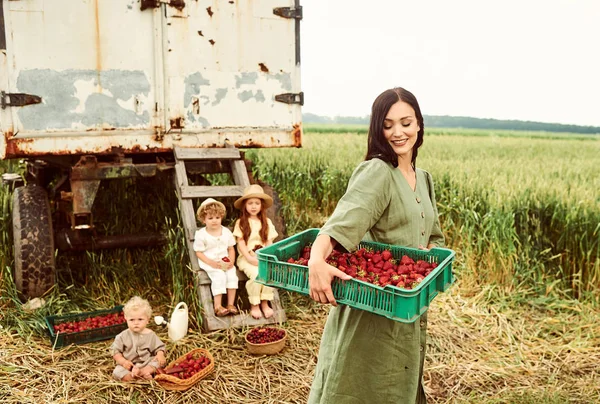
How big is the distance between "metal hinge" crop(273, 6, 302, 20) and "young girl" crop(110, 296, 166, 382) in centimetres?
317

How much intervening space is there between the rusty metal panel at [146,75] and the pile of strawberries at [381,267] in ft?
10.5

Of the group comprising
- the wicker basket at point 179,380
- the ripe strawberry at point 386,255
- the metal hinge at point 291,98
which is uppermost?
the metal hinge at point 291,98

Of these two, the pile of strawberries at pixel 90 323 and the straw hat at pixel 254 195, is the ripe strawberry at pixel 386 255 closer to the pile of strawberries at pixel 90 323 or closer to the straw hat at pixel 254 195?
the straw hat at pixel 254 195

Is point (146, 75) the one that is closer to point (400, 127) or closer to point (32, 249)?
point (32, 249)

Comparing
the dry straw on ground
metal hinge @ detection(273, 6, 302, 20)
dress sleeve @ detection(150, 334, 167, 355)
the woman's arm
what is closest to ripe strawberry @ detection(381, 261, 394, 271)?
the woman's arm

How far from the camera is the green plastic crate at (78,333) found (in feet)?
13.9

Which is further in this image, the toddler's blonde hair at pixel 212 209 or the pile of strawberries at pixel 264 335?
the toddler's blonde hair at pixel 212 209

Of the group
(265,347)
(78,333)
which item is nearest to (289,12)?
(265,347)

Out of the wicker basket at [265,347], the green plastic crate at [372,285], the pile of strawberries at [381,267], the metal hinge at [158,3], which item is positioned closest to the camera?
the green plastic crate at [372,285]

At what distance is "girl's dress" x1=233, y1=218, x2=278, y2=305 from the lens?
15.0 ft

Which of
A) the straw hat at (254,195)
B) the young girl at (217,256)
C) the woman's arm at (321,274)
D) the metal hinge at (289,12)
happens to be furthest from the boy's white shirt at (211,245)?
the woman's arm at (321,274)

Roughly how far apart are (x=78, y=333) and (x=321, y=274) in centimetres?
280

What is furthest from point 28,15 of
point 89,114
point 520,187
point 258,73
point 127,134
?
point 520,187

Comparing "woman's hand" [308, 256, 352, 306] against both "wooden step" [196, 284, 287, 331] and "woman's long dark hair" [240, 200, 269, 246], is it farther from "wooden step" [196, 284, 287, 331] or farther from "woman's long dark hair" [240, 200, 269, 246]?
"woman's long dark hair" [240, 200, 269, 246]
